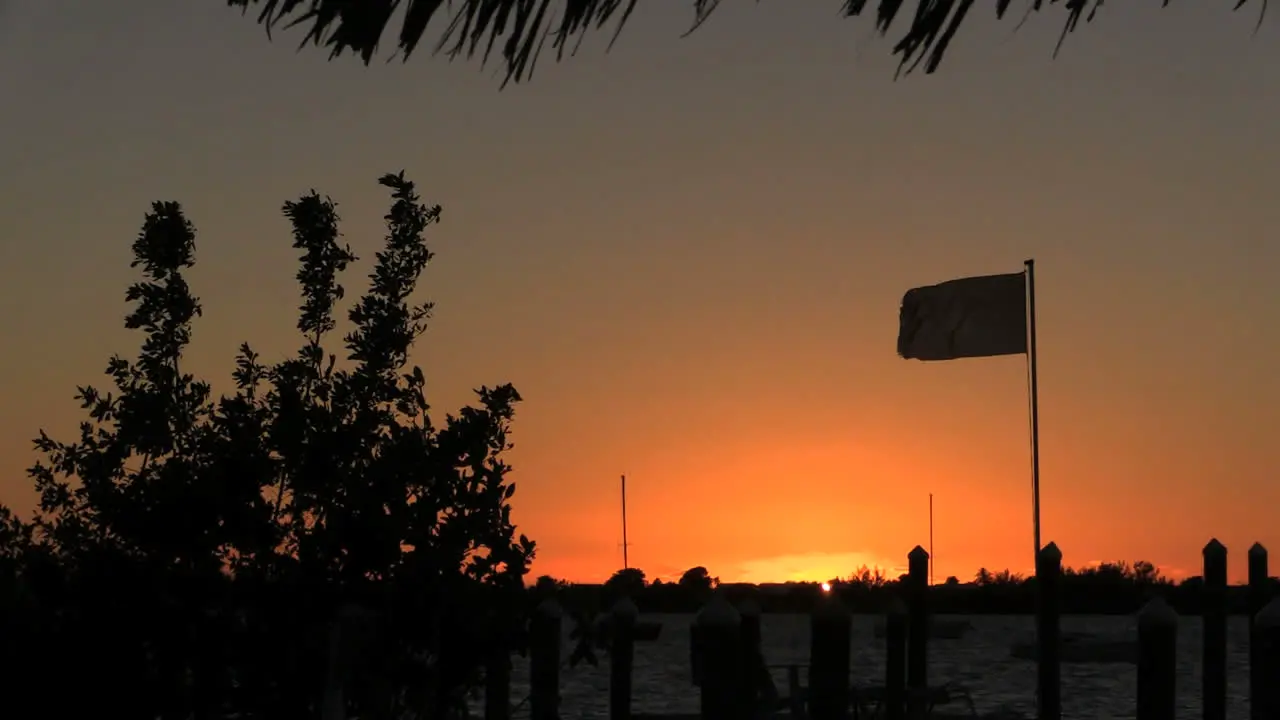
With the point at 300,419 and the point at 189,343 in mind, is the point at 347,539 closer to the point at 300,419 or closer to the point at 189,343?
the point at 300,419

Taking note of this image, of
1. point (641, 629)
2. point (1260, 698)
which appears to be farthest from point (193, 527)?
point (641, 629)

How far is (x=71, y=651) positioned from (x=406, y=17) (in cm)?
495

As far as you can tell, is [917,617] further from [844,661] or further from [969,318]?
[969,318]

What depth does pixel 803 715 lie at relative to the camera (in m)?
16.2

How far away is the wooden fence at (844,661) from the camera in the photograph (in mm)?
11664

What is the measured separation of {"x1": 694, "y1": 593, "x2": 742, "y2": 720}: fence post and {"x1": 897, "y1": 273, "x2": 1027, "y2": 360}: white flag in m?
8.51

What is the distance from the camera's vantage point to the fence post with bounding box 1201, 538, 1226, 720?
16453 millimetres

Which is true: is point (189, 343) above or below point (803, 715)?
above

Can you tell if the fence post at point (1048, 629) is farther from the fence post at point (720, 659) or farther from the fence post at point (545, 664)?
the fence post at point (545, 664)

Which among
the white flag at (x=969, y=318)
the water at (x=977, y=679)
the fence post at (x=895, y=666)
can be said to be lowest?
the water at (x=977, y=679)

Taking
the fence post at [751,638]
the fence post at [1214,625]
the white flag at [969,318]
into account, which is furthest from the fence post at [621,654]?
the white flag at [969,318]

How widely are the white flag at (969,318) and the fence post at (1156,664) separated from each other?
300 inches

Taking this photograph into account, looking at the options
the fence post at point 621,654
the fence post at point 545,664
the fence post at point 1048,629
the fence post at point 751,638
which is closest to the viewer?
the fence post at point 545,664

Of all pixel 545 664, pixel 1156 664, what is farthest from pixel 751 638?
pixel 1156 664
